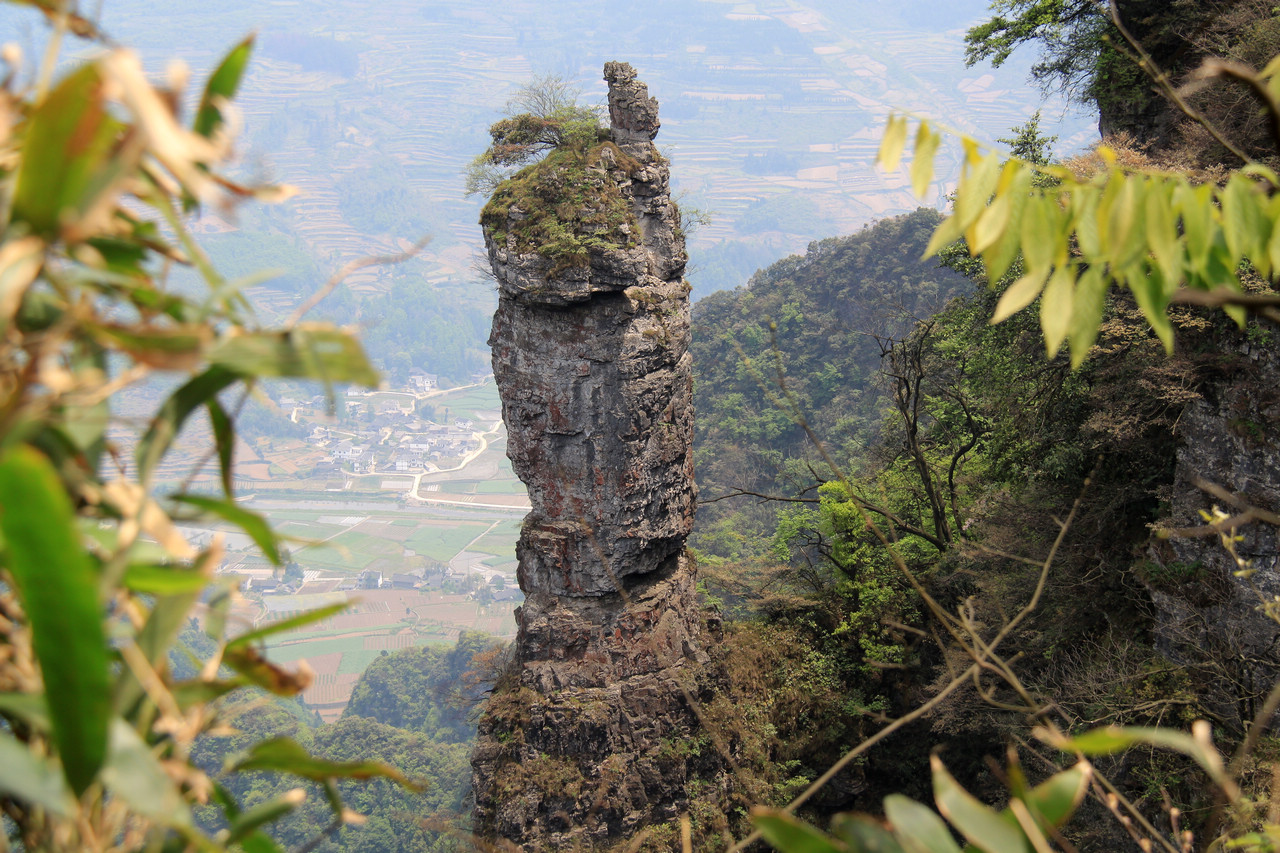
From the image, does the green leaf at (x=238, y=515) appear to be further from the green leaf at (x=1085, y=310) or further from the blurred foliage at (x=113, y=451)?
the green leaf at (x=1085, y=310)

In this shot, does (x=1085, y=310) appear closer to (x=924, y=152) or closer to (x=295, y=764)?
(x=924, y=152)

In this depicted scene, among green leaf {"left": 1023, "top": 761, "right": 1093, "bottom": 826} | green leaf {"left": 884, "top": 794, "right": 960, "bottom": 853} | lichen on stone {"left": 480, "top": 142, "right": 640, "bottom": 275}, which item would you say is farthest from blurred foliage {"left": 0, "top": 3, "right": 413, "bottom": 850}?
lichen on stone {"left": 480, "top": 142, "right": 640, "bottom": 275}

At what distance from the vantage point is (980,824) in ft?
3.57

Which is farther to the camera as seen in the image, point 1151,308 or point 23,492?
point 1151,308

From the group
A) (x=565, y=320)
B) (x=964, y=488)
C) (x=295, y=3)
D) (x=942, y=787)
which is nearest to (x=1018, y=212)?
(x=942, y=787)

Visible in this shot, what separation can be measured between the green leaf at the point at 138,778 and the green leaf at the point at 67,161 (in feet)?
1.74

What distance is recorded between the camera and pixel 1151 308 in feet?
4.77

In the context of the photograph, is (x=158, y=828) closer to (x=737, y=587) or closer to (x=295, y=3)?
(x=737, y=587)

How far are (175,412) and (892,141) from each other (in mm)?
1418

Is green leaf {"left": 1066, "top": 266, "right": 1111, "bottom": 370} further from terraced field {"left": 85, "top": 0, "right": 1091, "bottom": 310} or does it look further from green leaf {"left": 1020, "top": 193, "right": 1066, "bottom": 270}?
terraced field {"left": 85, "top": 0, "right": 1091, "bottom": 310}

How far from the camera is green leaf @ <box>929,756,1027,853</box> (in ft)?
3.52

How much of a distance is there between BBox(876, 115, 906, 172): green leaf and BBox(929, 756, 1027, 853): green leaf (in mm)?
1150

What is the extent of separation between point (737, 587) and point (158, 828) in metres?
16.9

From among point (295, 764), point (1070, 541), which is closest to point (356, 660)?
point (1070, 541)
